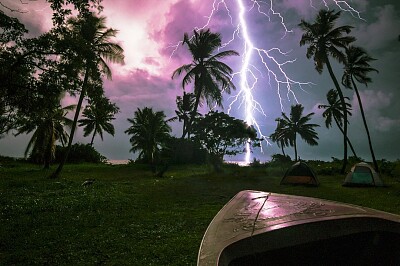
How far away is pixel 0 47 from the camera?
9.34 meters

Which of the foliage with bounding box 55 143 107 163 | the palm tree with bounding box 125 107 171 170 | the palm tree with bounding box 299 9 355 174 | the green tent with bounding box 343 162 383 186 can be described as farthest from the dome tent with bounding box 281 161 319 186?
the foliage with bounding box 55 143 107 163

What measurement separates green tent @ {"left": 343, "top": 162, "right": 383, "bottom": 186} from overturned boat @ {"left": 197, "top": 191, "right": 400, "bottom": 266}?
15.9 meters

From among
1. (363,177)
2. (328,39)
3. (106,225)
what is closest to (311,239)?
(106,225)

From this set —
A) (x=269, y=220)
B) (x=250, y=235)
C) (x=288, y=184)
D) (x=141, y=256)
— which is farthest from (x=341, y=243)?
(x=288, y=184)

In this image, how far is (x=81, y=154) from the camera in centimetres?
3953

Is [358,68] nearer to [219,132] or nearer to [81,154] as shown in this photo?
[219,132]

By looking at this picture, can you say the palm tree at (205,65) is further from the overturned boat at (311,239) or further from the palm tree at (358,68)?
the overturned boat at (311,239)

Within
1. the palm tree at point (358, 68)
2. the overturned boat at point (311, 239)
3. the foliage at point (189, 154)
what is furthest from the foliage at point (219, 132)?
the overturned boat at point (311, 239)

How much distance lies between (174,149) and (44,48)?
31.0 m

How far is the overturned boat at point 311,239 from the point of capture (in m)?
2.75

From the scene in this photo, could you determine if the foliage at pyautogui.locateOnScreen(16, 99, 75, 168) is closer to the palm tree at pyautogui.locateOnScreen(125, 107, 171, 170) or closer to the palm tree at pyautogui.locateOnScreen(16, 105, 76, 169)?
the palm tree at pyautogui.locateOnScreen(16, 105, 76, 169)

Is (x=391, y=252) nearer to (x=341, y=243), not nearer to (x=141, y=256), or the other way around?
Answer: (x=341, y=243)

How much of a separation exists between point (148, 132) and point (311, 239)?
35.2 metres

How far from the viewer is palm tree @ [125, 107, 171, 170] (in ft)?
121
